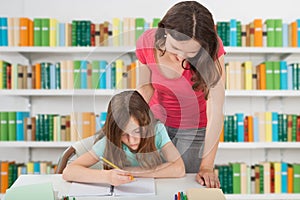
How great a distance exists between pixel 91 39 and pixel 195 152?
2.04m

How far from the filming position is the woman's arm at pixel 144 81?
3.52 ft

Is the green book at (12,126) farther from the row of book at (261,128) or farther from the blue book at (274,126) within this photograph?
the blue book at (274,126)

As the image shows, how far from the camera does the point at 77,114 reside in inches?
38.6

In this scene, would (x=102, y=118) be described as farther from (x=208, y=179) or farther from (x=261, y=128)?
(x=261, y=128)

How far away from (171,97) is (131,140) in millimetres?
214

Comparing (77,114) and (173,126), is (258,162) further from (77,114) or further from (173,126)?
(77,114)

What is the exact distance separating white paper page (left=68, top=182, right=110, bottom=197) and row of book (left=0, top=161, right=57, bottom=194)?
1.96m

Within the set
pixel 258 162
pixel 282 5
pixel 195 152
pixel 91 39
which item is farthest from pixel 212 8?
→ pixel 195 152

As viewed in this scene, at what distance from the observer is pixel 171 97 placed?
1.25 meters

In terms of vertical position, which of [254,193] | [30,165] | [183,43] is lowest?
[254,193]

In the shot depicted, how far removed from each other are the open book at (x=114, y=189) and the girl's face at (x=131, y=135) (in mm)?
165

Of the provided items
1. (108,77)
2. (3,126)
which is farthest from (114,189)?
(3,126)

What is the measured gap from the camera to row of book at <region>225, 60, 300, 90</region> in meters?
3.20

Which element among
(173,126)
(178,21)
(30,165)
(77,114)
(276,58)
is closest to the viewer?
(77,114)
